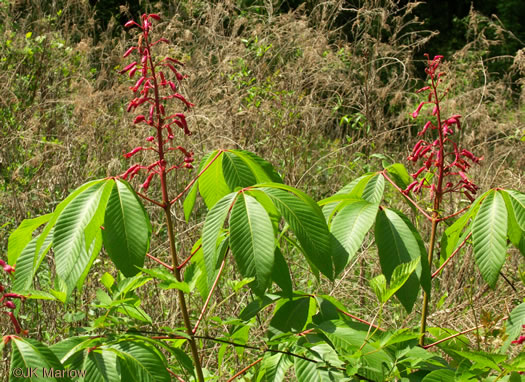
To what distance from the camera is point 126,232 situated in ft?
3.09

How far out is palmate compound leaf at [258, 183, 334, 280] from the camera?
0.96 m

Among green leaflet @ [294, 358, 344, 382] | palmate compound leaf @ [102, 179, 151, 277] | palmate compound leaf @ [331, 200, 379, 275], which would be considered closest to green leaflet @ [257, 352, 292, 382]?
green leaflet @ [294, 358, 344, 382]

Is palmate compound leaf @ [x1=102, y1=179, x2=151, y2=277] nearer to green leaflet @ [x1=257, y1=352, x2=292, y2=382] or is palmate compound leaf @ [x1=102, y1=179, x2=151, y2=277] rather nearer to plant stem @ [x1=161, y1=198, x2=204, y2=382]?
plant stem @ [x1=161, y1=198, x2=204, y2=382]

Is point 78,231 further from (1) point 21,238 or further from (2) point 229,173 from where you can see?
(2) point 229,173

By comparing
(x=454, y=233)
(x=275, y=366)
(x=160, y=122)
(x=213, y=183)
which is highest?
(x=160, y=122)

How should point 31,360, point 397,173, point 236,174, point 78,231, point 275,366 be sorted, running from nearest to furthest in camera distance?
point 31,360 < point 78,231 < point 275,366 < point 236,174 < point 397,173

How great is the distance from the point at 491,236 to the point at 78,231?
2.22ft

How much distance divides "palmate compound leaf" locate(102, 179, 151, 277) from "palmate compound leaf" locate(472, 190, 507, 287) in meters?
A: 0.55

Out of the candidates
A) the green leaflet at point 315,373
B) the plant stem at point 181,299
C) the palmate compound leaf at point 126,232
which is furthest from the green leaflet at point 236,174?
the green leaflet at point 315,373

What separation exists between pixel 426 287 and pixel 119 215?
54 cm

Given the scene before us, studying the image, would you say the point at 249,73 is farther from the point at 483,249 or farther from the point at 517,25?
the point at 517,25

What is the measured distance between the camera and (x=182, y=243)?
93.3 inches

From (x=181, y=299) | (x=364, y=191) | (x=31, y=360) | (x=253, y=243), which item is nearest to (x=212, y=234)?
(x=253, y=243)

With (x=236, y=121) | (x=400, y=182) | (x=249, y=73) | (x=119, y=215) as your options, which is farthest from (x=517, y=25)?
(x=119, y=215)
